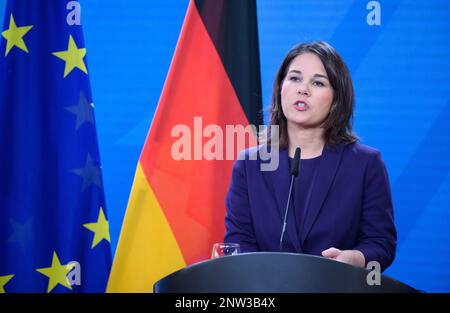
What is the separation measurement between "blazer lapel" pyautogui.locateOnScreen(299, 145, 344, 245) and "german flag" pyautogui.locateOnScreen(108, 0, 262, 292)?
660 millimetres

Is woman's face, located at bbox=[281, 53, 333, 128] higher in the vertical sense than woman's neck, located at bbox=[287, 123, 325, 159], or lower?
higher

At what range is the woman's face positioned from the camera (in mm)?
2166

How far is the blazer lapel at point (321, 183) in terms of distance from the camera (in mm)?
2062

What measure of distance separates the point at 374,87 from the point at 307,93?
1.18 m

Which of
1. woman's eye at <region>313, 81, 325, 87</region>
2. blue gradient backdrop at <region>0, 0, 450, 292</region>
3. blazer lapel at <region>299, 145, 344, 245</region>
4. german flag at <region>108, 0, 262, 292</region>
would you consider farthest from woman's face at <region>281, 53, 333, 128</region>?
blue gradient backdrop at <region>0, 0, 450, 292</region>

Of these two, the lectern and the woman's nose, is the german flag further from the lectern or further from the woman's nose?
the lectern

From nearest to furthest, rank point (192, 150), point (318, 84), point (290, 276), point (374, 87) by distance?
point (290, 276)
point (318, 84)
point (192, 150)
point (374, 87)

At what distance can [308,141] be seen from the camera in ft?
7.35

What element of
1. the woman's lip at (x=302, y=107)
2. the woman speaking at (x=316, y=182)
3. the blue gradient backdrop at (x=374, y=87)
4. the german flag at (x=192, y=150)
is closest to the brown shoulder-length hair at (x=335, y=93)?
the woman speaking at (x=316, y=182)

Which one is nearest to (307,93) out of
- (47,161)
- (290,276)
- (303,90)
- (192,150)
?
(303,90)

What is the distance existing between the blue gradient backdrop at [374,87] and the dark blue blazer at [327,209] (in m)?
1.09

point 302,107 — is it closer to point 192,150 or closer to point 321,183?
point 321,183

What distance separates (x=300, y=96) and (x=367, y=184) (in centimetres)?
40

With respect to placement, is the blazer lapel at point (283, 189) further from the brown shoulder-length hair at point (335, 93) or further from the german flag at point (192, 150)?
the german flag at point (192, 150)
